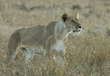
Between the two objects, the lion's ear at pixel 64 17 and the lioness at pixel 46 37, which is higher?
the lion's ear at pixel 64 17

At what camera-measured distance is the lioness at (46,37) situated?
3592 mm

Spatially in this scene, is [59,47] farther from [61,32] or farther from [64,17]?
[64,17]

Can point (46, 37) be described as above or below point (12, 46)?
above

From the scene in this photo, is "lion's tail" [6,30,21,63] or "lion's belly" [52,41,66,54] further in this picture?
"lion's tail" [6,30,21,63]

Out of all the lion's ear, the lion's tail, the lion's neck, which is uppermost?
the lion's ear

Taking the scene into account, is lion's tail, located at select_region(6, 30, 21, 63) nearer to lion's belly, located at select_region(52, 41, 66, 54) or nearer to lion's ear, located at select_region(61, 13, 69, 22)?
lion's belly, located at select_region(52, 41, 66, 54)

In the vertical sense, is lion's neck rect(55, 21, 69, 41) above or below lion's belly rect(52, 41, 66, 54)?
above

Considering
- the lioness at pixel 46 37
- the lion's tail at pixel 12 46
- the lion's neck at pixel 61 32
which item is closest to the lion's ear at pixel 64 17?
the lioness at pixel 46 37

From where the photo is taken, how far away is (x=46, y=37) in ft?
12.8

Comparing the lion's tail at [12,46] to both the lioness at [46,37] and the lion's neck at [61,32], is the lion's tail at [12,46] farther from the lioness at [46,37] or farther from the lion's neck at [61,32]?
the lion's neck at [61,32]

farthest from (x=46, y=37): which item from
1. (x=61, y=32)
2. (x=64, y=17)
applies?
(x=64, y=17)

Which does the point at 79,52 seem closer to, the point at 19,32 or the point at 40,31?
the point at 40,31

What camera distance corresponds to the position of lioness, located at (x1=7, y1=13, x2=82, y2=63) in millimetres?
3592

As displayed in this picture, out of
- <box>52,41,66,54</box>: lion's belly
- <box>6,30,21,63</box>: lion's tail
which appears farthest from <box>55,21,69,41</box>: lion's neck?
<box>6,30,21,63</box>: lion's tail
